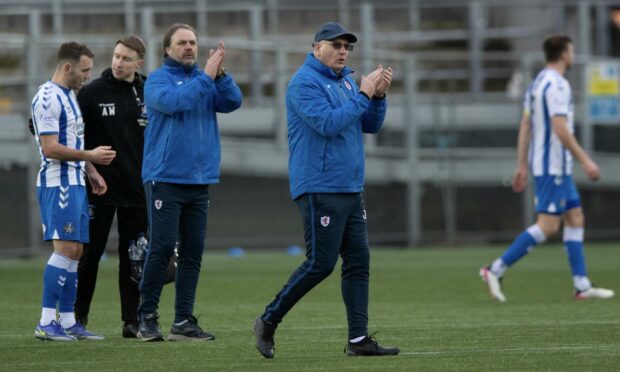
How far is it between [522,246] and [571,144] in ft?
3.22

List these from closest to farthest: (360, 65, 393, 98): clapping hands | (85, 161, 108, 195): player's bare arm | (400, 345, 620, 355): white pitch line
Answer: (360, 65, 393, 98): clapping hands, (400, 345, 620, 355): white pitch line, (85, 161, 108, 195): player's bare arm

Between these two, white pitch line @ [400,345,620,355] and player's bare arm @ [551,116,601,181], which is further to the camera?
player's bare arm @ [551,116,601,181]

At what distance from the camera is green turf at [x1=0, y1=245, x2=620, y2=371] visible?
7887 millimetres

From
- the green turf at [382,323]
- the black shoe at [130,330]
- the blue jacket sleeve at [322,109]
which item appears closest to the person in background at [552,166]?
the green turf at [382,323]

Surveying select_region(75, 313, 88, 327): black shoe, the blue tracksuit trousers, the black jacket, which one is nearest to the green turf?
select_region(75, 313, 88, 327): black shoe

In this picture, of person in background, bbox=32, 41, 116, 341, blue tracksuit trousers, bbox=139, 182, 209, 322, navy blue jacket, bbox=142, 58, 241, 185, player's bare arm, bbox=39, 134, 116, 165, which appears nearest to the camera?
navy blue jacket, bbox=142, 58, 241, 185

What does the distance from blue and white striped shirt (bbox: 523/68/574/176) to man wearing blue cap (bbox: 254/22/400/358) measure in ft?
15.0

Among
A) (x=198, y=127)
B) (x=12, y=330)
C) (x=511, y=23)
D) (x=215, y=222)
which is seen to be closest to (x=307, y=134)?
(x=198, y=127)

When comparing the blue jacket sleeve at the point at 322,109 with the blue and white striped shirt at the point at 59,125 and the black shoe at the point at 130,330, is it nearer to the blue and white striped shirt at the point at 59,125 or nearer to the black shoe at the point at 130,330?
the blue and white striped shirt at the point at 59,125

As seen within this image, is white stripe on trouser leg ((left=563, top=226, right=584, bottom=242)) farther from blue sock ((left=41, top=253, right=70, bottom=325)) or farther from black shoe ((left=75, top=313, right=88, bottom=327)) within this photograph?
blue sock ((left=41, top=253, right=70, bottom=325))

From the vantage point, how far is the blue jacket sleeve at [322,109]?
7.93m

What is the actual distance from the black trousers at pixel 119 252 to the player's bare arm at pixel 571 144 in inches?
161

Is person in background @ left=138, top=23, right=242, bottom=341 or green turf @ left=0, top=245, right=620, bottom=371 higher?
person in background @ left=138, top=23, right=242, bottom=341

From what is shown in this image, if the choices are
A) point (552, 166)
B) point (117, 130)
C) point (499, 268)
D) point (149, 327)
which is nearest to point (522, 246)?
point (499, 268)
